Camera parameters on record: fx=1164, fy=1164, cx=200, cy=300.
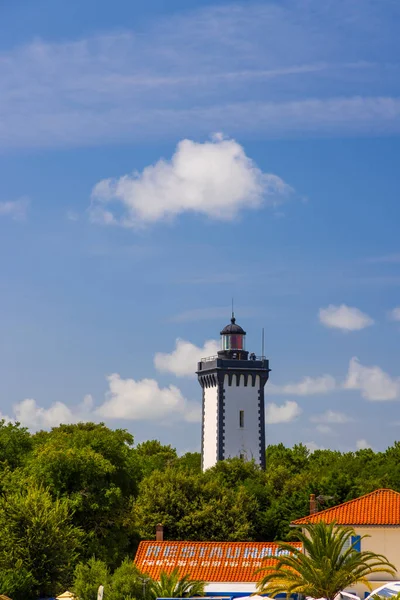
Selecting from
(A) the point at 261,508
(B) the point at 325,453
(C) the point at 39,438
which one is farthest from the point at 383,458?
(C) the point at 39,438

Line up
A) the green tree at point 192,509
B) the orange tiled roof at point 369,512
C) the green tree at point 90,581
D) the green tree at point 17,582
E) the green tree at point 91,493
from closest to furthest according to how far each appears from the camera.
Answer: the green tree at point 90,581 → the green tree at point 17,582 → the orange tiled roof at point 369,512 → the green tree at point 91,493 → the green tree at point 192,509

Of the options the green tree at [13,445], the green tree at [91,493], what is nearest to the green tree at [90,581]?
the green tree at [91,493]

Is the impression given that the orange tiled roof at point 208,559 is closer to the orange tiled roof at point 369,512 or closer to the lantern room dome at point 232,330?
the orange tiled roof at point 369,512

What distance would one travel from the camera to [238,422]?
96.8 m

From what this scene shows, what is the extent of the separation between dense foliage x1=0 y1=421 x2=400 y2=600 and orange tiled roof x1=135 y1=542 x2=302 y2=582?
264 centimetres

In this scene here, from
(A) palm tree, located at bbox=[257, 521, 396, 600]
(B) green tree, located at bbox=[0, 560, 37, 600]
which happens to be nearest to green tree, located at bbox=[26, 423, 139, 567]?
(B) green tree, located at bbox=[0, 560, 37, 600]

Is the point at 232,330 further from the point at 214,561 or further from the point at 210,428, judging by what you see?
the point at 214,561

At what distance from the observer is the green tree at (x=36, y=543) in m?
56.2

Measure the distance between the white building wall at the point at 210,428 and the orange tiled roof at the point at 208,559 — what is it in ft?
108

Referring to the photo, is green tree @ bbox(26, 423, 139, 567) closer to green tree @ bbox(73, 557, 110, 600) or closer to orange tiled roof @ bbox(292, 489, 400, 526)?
orange tiled roof @ bbox(292, 489, 400, 526)

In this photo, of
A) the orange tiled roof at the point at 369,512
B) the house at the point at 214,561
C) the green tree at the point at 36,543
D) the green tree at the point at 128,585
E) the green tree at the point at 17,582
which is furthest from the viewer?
the house at the point at 214,561

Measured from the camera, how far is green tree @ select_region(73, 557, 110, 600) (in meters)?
49.7

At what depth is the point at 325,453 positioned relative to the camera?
11400 centimetres

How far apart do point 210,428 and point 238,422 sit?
8.16 feet
